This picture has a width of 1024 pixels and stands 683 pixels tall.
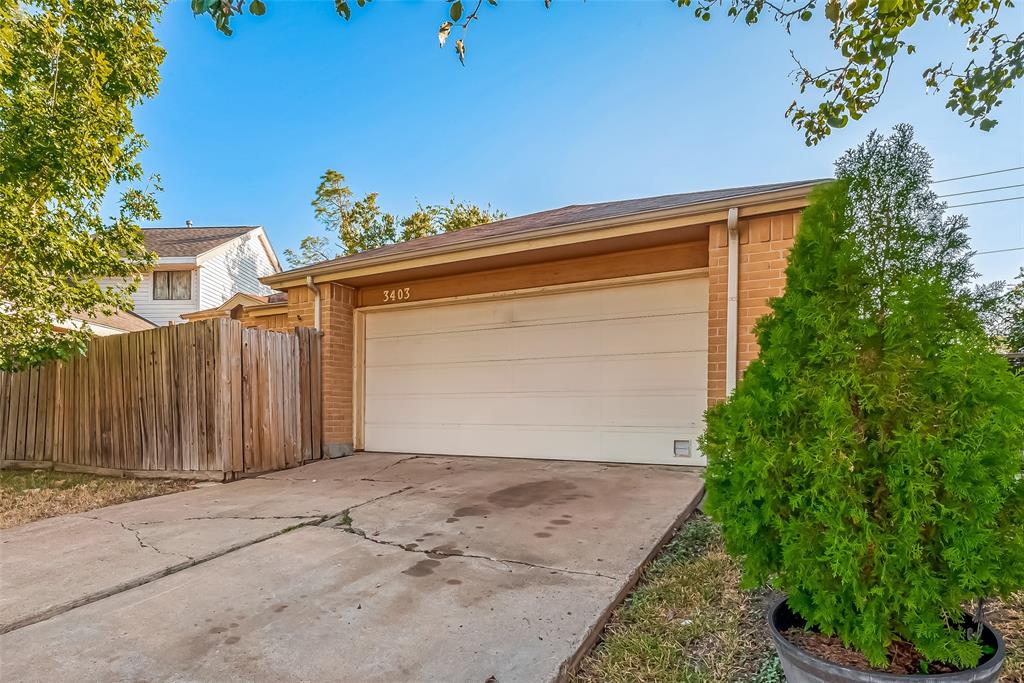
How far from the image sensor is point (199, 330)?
544cm

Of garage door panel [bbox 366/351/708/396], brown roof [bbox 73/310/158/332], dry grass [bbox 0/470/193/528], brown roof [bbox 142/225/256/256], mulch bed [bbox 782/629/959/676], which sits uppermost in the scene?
brown roof [bbox 142/225/256/256]

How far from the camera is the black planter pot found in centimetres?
133

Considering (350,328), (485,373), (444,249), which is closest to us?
(444,249)

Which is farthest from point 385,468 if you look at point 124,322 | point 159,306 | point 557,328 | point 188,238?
point 188,238

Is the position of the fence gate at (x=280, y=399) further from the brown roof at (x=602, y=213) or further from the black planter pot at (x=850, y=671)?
the black planter pot at (x=850, y=671)

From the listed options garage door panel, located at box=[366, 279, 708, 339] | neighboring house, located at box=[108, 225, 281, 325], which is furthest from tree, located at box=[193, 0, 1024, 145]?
neighboring house, located at box=[108, 225, 281, 325]

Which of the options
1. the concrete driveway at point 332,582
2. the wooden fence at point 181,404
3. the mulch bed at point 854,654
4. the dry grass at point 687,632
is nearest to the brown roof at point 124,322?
the wooden fence at point 181,404

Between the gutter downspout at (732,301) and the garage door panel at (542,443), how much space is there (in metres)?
0.97

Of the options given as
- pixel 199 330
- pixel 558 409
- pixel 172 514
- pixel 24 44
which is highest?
pixel 24 44

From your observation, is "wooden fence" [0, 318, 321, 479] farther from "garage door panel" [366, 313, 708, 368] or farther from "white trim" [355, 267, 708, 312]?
"white trim" [355, 267, 708, 312]

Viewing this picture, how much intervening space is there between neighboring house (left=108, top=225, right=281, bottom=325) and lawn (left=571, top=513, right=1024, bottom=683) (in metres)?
14.6

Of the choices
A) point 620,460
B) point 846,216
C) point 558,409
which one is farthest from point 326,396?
point 846,216

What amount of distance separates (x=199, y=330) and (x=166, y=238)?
15.0 m

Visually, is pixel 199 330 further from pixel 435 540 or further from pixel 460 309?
pixel 435 540
